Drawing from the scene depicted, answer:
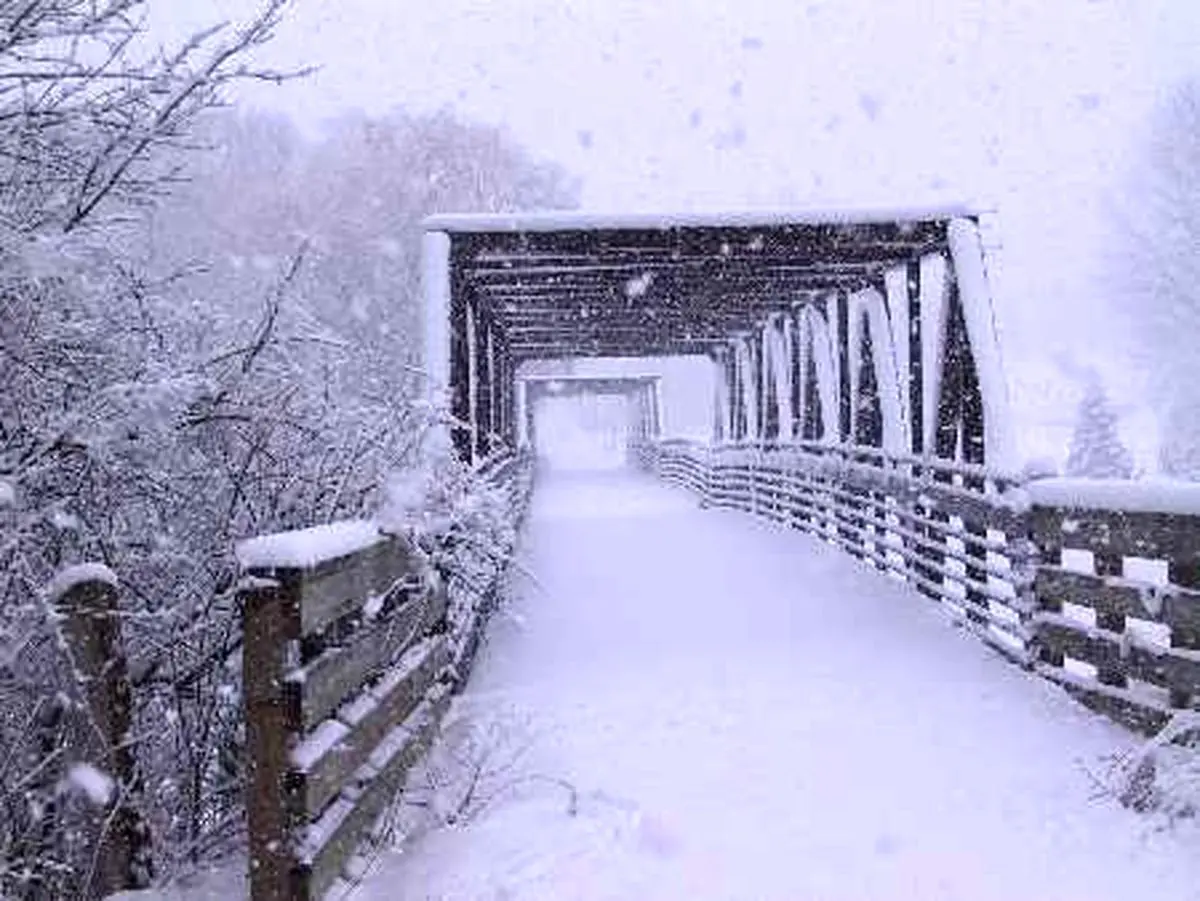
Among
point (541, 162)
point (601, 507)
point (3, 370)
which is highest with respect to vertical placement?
point (541, 162)

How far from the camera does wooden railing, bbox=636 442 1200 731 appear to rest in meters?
6.12

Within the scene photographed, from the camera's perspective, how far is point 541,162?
49562 millimetres

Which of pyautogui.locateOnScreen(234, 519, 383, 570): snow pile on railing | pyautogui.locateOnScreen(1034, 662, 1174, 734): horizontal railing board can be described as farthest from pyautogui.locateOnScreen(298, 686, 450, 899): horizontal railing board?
pyautogui.locateOnScreen(1034, 662, 1174, 734): horizontal railing board

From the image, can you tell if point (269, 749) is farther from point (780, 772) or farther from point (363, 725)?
point (780, 772)

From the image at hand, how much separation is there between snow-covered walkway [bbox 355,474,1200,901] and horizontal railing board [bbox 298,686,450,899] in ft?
0.72

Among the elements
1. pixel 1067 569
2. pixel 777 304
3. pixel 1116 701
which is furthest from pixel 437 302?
pixel 777 304

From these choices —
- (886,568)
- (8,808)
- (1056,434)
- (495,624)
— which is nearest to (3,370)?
(8,808)

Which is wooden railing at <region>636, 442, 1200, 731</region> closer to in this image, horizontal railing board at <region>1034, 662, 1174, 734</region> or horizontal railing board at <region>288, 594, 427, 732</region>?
horizontal railing board at <region>1034, 662, 1174, 734</region>

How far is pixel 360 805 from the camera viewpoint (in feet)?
14.8

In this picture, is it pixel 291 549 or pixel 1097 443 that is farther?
pixel 1097 443

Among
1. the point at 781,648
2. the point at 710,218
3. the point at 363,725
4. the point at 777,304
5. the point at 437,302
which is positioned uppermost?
the point at 710,218

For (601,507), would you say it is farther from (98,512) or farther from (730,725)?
(98,512)

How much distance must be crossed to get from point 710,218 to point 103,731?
847 cm

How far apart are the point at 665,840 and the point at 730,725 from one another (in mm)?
1881
